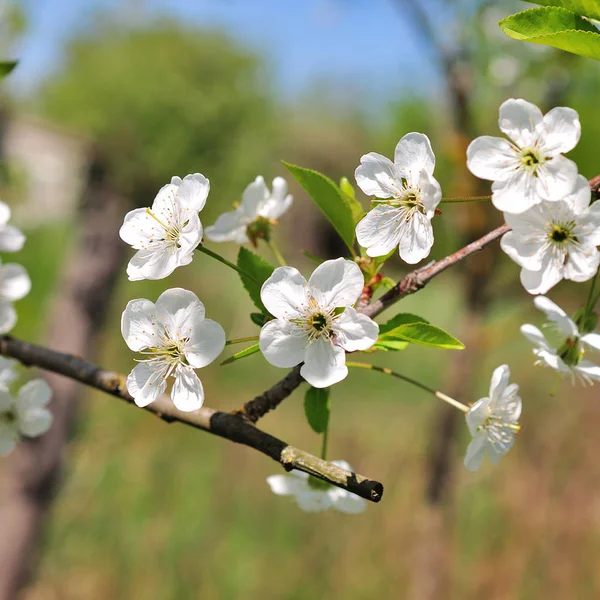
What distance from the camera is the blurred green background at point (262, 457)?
1758mm

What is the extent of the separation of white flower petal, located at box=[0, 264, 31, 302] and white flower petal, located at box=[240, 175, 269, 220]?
0.25 metres

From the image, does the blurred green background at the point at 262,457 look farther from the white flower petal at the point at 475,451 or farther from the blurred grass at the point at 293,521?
the white flower petal at the point at 475,451

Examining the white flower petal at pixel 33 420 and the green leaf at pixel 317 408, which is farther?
the white flower petal at pixel 33 420

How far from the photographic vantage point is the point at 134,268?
0.49 m

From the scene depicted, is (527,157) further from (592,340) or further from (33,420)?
(33,420)

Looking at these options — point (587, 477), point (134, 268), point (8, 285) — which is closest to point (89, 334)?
point (8, 285)

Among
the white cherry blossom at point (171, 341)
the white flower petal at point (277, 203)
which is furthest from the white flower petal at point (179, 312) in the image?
the white flower petal at point (277, 203)

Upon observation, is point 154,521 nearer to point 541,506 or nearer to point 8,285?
point 541,506

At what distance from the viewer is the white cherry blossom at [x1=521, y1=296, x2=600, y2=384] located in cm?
49

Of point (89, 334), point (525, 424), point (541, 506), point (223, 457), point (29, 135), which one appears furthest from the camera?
point (29, 135)

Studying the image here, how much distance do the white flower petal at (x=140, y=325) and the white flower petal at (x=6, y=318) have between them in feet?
0.68

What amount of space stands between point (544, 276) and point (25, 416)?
568 millimetres

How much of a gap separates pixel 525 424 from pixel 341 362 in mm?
3642

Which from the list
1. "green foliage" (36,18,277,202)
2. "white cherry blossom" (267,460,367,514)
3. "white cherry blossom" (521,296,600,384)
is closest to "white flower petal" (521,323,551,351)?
"white cherry blossom" (521,296,600,384)
